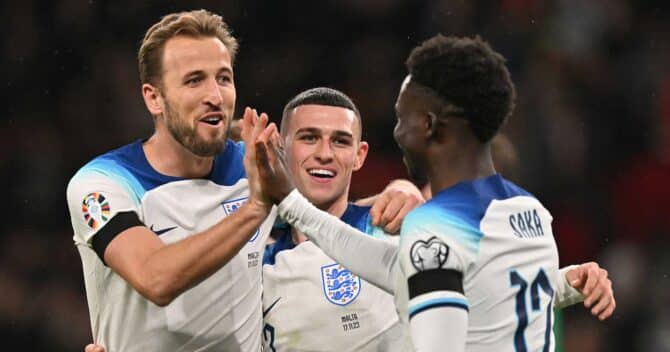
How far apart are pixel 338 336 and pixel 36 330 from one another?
4.38 m

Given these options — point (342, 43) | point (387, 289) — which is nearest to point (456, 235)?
point (387, 289)

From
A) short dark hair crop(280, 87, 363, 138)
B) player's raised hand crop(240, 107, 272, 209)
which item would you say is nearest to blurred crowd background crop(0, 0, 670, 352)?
short dark hair crop(280, 87, 363, 138)

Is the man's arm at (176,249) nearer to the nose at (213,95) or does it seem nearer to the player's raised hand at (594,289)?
the nose at (213,95)

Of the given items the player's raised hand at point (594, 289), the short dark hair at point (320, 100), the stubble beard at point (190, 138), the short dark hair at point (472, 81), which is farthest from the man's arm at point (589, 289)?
the stubble beard at point (190, 138)

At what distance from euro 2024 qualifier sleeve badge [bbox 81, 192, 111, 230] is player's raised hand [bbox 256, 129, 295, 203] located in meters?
0.69

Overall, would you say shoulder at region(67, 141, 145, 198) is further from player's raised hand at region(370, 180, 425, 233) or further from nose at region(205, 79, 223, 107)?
player's raised hand at region(370, 180, 425, 233)

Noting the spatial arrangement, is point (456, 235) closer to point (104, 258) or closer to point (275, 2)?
point (104, 258)

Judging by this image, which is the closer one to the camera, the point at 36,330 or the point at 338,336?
the point at 338,336

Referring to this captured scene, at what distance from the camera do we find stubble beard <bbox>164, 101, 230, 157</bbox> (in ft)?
14.9

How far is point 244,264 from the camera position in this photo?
4.56m

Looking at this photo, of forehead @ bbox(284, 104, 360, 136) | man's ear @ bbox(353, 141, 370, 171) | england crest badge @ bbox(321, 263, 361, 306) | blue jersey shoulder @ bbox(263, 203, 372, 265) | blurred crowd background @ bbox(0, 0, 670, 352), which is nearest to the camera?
england crest badge @ bbox(321, 263, 361, 306)

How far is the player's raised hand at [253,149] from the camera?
3.91 m

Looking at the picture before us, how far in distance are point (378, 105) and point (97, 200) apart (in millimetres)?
5282

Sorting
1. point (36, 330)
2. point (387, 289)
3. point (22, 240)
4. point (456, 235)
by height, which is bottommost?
point (36, 330)
